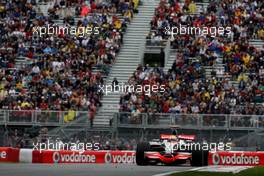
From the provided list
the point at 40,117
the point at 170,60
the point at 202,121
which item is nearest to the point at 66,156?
the point at 40,117

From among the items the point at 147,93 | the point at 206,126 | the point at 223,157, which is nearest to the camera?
the point at 223,157

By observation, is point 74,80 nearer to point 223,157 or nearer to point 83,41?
point 83,41

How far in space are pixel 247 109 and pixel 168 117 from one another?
12.0 feet

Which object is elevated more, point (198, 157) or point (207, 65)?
point (207, 65)

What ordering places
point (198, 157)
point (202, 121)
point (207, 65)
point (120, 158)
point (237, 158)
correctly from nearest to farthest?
point (198, 157) < point (237, 158) < point (120, 158) < point (202, 121) < point (207, 65)

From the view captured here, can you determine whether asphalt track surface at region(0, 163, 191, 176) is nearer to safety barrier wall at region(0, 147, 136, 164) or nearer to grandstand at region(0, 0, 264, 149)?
safety barrier wall at region(0, 147, 136, 164)

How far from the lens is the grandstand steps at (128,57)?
1554 inches

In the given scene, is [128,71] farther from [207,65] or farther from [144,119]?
[144,119]

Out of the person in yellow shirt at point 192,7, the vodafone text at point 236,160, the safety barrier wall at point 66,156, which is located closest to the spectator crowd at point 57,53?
the person in yellow shirt at point 192,7

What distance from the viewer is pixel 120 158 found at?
35.1 meters

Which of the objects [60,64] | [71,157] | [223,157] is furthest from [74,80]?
[223,157]

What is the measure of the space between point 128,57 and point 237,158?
12.2 metres

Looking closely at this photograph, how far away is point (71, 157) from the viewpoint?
115 feet

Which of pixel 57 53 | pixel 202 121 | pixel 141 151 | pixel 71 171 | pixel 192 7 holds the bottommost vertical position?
pixel 141 151
